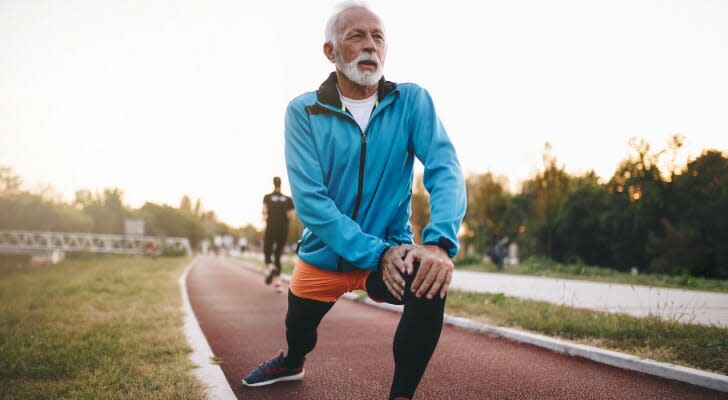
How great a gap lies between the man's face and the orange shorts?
97 centimetres

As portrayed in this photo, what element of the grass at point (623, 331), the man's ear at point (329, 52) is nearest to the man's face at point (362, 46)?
the man's ear at point (329, 52)

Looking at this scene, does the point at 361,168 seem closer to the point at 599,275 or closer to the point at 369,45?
the point at 369,45

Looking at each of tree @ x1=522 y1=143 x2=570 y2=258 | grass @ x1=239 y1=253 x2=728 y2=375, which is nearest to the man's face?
grass @ x1=239 y1=253 x2=728 y2=375

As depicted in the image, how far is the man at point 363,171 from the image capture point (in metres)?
1.91

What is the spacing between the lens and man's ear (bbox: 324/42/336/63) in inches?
93.3

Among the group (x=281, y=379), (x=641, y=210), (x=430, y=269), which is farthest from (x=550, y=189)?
(x=430, y=269)

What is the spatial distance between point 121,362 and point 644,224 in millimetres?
33049

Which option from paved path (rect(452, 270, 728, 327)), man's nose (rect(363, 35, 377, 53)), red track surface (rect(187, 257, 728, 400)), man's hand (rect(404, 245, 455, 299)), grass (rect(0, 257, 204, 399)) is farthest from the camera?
paved path (rect(452, 270, 728, 327))

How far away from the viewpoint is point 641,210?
29.8m

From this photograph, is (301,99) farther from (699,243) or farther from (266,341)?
(699,243)

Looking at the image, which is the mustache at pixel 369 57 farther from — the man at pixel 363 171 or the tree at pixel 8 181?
the tree at pixel 8 181

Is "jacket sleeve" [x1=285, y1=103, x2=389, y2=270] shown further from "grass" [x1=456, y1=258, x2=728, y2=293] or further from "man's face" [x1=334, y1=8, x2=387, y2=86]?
"grass" [x1=456, y1=258, x2=728, y2=293]

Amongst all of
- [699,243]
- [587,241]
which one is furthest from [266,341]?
[587,241]

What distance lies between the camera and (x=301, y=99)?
2365 millimetres
